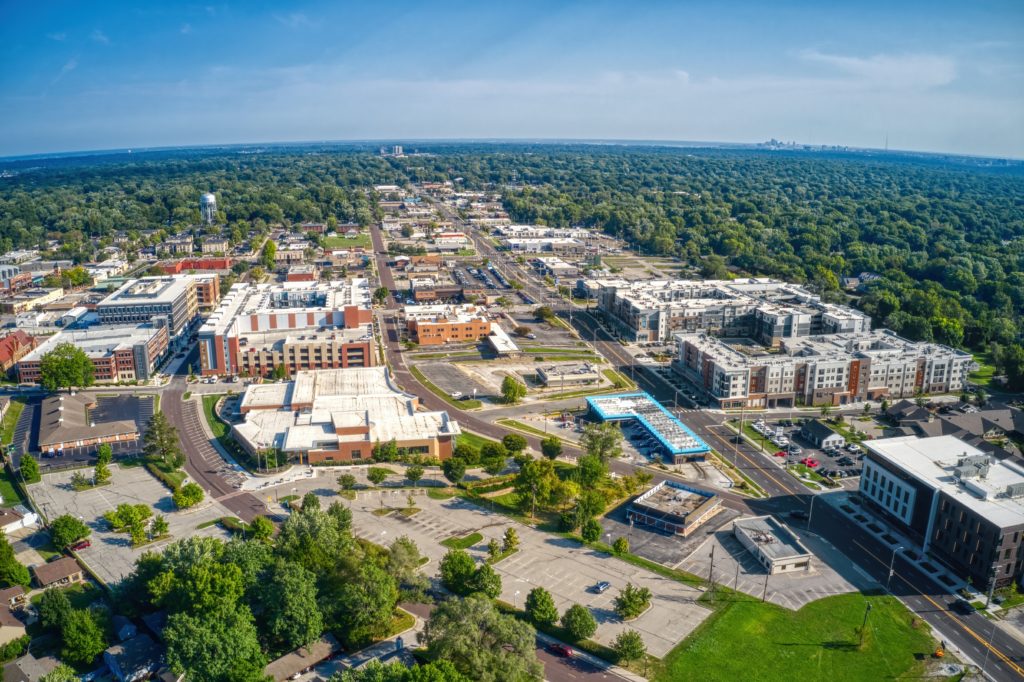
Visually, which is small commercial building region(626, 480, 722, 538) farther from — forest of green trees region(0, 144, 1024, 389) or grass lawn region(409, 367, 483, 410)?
forest of green trees region(0, 144, 1024, 389)

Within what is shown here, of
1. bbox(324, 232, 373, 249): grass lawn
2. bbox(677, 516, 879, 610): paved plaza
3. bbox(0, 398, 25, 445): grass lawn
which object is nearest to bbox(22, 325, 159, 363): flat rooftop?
bbox(0, 398, 25, 445): grass lawn

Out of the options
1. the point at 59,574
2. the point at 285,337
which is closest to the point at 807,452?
the point at 59,574

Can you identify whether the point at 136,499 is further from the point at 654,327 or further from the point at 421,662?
the point at 654,327

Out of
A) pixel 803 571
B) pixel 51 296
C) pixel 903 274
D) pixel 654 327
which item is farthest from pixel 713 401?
pixel 51 296

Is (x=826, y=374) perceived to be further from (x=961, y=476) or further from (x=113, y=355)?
(x=113, y=355)

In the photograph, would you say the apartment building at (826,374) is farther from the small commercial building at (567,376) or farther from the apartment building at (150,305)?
the apartment building at (150,305)
